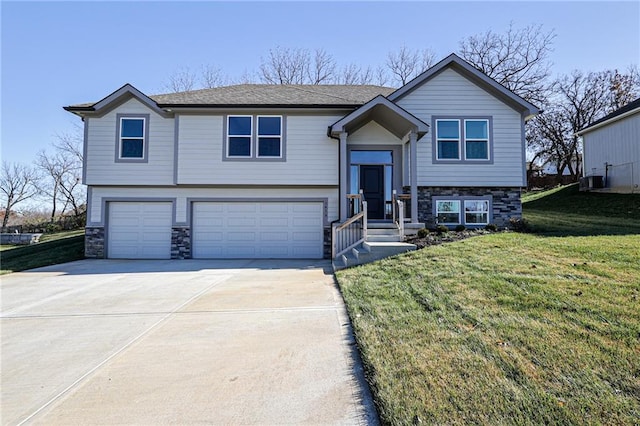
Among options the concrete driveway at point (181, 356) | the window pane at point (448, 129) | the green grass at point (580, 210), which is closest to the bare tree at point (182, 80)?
Answer: the window pane at point (448, 129)

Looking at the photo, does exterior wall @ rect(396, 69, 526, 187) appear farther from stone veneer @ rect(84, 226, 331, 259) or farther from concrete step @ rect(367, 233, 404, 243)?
stone veneer @ rect(84, 226, 331, 259)

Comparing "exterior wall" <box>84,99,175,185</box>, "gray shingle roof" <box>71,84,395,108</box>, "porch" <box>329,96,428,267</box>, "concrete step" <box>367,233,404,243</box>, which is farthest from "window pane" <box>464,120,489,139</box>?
"exterior wall" <box>84,99,175,185</box>

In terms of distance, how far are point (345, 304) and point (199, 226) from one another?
27.0ft

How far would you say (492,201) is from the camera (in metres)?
11.8

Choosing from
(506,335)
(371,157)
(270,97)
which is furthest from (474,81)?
(506,335)

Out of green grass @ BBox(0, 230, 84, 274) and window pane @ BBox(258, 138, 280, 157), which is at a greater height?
window pane @ BBox(258, 138, 280, 157)

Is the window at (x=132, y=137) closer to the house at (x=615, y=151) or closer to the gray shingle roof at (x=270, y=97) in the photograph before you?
the gray shingle roof at (x=270, y=97)

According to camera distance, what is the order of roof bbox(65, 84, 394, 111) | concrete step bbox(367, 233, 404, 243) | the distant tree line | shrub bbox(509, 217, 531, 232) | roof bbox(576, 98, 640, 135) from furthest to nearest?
the distant tree line, roof bbox(576, 98, 640, 135), roof bbox(65, 84, 394, 111), shrub bbox(509, 217, 531, 232), concrete step bbox(367, 233, 404, 243)

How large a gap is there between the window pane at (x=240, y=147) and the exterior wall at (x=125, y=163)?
2137 mm

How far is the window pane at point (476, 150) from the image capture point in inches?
465

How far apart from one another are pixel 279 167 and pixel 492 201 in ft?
25.0

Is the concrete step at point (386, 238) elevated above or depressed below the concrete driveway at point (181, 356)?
above

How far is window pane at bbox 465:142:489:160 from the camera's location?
11805mm

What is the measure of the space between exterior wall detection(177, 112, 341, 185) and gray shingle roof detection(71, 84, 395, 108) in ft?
2.00
